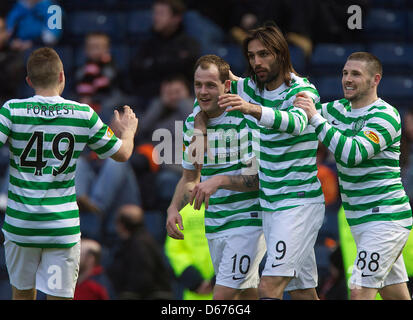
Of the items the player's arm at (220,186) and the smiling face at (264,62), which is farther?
the smiling face at (264,62)

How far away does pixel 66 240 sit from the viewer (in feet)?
17.5

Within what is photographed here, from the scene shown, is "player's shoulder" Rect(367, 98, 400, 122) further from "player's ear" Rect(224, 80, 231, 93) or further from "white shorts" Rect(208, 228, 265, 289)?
"white shorts" Rect(208, 228, 265, 289)

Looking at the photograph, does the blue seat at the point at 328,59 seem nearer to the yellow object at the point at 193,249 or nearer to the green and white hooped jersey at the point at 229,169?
the yellow object at the point at 193,249

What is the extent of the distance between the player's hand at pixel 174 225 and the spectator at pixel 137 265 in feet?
7.07

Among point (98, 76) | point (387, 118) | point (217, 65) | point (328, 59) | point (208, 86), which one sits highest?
point (328, 59)

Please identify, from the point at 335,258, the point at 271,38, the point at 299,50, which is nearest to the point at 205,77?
the point at 271,38

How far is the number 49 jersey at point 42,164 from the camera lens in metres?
5.26

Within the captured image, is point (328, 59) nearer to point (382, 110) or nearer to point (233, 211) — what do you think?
point (382, 110)

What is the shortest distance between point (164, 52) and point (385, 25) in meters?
2.78

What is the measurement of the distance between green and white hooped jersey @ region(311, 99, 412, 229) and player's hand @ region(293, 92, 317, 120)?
0.18 feet

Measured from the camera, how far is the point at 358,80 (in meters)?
5.66

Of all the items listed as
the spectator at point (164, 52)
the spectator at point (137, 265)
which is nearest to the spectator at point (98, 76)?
the spectator at point (164, 52)

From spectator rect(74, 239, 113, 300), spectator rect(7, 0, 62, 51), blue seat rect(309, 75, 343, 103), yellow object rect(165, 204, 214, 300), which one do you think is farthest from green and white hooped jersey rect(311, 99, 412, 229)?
spectator rect(7, 0, 62, 51)

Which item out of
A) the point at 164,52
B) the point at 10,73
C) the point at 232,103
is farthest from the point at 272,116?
the point at 10,73
